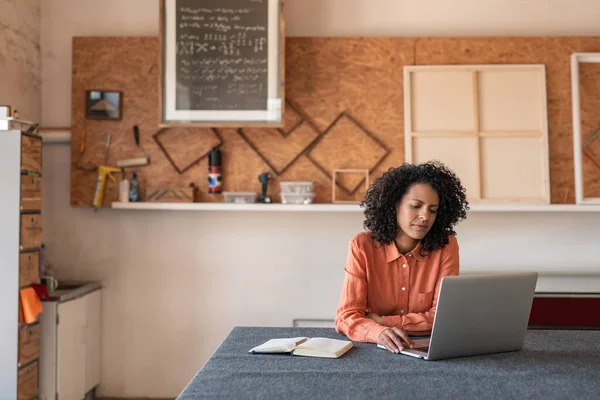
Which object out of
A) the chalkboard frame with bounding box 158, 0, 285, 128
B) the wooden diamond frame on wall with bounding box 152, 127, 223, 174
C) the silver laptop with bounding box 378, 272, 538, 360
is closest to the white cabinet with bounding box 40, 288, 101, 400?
the wooden diamond frame on wall with bounding box 152, 127, 223, 174

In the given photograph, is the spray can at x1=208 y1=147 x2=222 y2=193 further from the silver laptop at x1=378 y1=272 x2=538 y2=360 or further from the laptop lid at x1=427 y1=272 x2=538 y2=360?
the laptop lid at x1=427 y1=272 x2=538 y2=360

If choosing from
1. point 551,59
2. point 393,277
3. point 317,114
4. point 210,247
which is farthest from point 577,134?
point 210,247

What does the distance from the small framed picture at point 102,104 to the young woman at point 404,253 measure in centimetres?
192

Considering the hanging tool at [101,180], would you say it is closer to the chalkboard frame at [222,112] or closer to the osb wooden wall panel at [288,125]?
the osb wooden wall panel at [288,125]

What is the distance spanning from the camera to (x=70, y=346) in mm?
3002

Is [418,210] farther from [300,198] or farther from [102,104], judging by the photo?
[102,104]

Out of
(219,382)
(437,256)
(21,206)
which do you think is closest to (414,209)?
(437,256)

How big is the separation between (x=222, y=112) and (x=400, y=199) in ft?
4.71

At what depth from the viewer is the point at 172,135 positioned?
3.46 m

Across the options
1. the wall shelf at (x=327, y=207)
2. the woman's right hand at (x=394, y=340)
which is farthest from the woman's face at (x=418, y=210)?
the wall shelf at (x=327, y=207)

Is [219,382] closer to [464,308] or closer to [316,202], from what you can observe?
[464,308]

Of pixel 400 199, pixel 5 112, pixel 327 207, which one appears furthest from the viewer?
pixel 327 207

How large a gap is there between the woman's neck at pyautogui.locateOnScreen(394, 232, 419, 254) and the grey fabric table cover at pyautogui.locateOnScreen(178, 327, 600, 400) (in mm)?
515

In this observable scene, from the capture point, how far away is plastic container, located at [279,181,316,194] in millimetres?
3299
